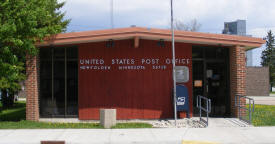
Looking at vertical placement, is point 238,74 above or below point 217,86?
above

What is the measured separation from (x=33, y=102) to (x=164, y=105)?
5.28 m

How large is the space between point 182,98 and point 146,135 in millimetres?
3224

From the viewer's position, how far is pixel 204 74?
39.4ft

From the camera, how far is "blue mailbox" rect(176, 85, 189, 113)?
11.2 m

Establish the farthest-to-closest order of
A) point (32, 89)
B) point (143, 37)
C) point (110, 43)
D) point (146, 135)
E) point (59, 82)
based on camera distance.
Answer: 1. point (59, 82)
2. point (110, 43)
3. point (143, 37)
4. point (32, 89)
5. point (146, 135)

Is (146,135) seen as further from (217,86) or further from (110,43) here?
(217,86)

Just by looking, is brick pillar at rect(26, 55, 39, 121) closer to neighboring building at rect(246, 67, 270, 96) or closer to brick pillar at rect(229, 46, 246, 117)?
brick pillar at rect(229, 46, 246, 117)

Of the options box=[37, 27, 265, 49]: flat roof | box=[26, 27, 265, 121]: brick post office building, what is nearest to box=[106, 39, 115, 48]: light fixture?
box=[26, 27, 265, 121]: brick post office building

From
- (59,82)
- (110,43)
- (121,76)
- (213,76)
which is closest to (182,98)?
(213,76)

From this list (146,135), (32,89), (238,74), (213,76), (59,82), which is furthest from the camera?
(213,76)

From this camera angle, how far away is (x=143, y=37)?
1112 centimetres

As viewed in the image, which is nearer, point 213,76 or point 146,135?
point 146,135

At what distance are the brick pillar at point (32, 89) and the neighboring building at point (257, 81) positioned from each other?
1163 inches

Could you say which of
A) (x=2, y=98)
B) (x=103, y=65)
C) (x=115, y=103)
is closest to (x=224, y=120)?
(x=115, y=103)
